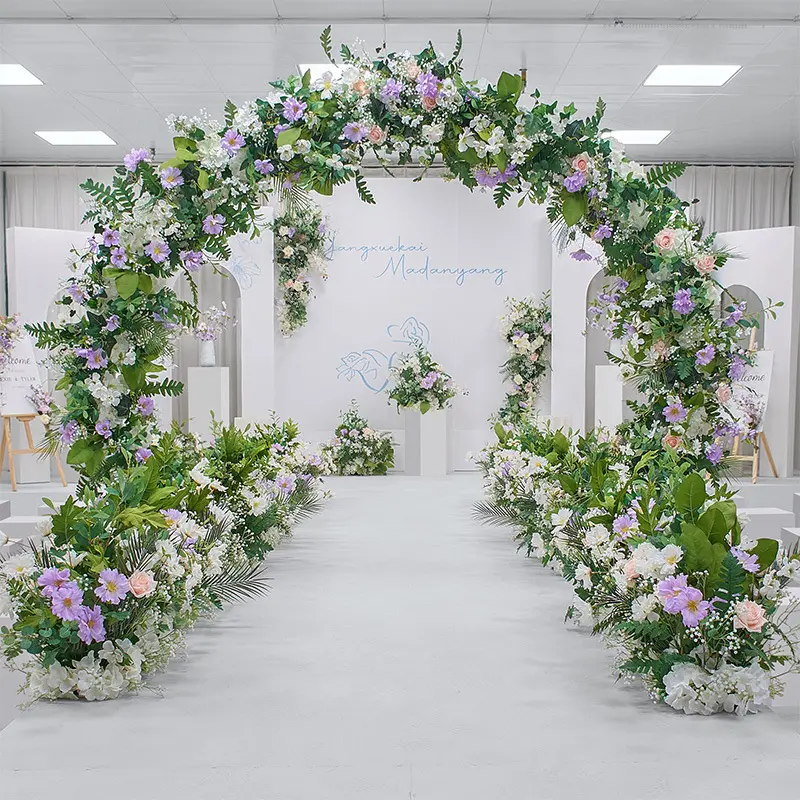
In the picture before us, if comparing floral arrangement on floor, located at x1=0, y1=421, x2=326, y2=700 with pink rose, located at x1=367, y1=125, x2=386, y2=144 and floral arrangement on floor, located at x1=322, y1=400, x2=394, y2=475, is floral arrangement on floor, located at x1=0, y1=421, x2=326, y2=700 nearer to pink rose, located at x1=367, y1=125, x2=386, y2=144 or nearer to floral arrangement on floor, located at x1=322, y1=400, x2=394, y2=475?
pink rose, located at x1=367, y1=125, x2=386, y2=144

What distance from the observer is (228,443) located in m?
4.80

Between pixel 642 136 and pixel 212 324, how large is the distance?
16.2 feet

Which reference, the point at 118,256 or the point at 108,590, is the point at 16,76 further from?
the point at 108,590

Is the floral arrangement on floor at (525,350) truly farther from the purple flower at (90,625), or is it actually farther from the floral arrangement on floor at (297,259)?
the purple flower at (90,625)

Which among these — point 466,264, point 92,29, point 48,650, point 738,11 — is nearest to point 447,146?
point 48,650

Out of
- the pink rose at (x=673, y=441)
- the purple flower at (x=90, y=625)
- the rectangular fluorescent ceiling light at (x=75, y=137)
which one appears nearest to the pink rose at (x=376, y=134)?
the pink rose at (x=673, y=441)

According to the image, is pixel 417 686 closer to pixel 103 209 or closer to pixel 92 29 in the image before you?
pixel 103 209

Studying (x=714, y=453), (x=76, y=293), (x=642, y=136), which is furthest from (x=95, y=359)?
(x=642, y=136)

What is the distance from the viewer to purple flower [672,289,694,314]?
3.88 metres

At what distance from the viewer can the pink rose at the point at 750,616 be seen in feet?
8.43

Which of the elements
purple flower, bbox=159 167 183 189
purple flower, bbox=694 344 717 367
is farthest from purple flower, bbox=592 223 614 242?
purple flower, bbox=159 167 183 189

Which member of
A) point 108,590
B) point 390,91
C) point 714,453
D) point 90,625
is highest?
point 390,91

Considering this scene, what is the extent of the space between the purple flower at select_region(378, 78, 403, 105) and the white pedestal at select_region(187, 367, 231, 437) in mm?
6096

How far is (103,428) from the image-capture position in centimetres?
380
